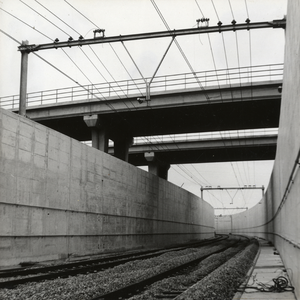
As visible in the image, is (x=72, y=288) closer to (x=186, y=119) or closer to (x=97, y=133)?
(x=97, y=133)

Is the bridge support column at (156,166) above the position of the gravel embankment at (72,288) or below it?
above

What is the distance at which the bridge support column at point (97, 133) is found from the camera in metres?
30.0

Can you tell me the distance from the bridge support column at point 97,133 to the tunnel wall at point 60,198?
350 centimetres

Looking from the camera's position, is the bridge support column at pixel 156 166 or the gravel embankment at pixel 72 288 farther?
the bridge support column at pixel 156 166

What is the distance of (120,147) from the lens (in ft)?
111

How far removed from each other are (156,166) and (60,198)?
25876 mm

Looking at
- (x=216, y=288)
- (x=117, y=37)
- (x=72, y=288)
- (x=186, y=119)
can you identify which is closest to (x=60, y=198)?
(x=117, y=37)

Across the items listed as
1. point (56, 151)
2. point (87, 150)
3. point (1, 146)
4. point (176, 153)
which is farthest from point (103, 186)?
A: point (176, 153)

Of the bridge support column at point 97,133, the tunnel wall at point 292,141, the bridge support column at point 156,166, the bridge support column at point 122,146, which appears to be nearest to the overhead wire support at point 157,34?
the tunnel wall at point 292,141

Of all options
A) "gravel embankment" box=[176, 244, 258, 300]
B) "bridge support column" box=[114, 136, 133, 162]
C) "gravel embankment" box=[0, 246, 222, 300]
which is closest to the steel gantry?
"gravel embankment" box=[0, 246, 222, 300]

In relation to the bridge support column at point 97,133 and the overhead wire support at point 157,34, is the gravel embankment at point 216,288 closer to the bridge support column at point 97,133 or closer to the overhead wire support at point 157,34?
the overhead wire support at point 157,34

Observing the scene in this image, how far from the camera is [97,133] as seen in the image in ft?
101

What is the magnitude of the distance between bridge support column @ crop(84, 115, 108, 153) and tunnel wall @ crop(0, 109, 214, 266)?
11.5 ft

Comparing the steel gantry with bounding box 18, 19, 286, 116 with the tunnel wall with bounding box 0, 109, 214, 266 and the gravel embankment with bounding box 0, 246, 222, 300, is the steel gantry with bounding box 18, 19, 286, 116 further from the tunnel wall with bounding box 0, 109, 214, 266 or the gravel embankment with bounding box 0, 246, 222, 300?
the gravel embankment with bounding box 0, 246, 222, 300
